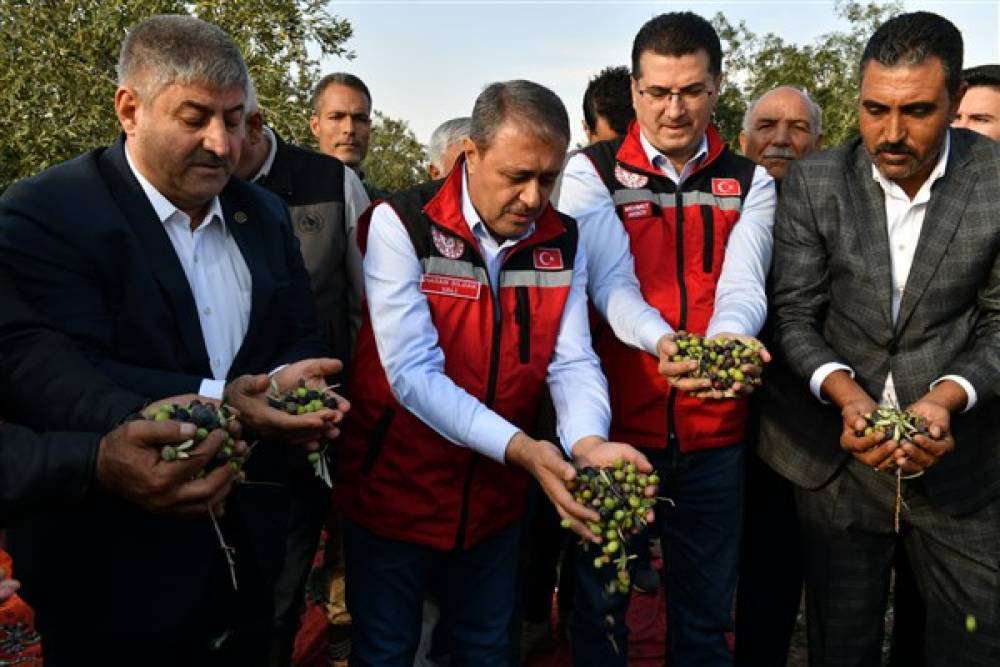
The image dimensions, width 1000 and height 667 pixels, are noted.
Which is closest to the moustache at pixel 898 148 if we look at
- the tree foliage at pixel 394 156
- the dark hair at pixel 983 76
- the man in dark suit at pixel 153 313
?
the dark hair at pixel 983 76

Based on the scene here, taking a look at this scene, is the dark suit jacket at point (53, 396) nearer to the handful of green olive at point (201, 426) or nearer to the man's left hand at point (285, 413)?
the handful of green olive at point (201, 426)

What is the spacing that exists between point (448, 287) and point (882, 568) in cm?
204

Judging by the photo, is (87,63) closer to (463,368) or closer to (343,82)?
(343,82)

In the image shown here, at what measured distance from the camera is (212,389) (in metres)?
2.74

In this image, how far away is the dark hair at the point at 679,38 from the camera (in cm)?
386

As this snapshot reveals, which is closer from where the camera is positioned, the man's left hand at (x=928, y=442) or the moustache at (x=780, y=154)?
the man's left hand at (x=928, y=442)

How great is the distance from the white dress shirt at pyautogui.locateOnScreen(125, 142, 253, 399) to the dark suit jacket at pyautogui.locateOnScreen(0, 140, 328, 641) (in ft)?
0.22

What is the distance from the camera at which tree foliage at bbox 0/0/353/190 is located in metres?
16.5

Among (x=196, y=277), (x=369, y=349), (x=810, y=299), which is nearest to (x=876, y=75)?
(x=810, y=299)

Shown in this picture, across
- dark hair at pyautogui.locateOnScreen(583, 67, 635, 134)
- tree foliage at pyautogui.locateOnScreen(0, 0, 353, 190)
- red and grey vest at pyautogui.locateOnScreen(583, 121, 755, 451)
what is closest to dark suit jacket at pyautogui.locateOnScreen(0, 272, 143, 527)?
red and grey vest at pyautogui.locateOnScreen(583, 121, 755, 451)

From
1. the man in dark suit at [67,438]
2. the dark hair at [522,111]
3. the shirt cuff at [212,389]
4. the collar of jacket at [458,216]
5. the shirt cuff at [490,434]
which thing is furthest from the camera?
the collar of jacket at [458,216]

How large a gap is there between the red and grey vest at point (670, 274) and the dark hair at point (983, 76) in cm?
210

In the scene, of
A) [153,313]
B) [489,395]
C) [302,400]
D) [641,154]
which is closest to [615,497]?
[489,395]

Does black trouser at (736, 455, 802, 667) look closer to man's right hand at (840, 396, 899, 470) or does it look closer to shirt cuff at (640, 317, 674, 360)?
man's right hand at (840, 396, 899, 470)
